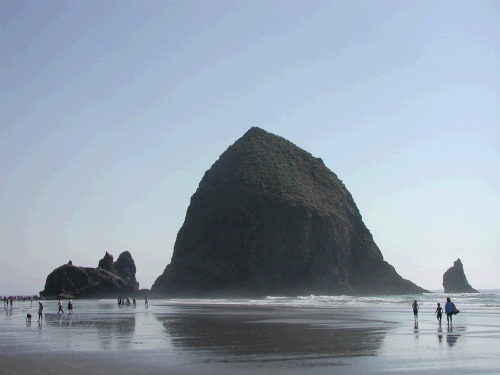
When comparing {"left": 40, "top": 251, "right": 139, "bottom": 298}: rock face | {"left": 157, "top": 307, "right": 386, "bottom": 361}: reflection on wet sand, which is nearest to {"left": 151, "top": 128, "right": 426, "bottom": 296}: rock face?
{"left": 40, "top": 251, "right": 139, "bottom": 298}: rock face

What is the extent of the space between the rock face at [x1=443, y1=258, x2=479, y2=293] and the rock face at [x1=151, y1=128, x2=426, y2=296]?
32.7 meters

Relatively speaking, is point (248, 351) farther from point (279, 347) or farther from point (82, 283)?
point (82, 283)

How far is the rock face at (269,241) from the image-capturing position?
10450 cm

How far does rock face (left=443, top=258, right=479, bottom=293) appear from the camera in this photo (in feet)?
480

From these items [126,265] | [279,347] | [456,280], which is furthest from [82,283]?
[279,347]

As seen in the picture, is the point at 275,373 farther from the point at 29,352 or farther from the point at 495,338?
the point at 495,338

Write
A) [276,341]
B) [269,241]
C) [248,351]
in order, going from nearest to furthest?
[248,351] < [276,341] < [269,241]

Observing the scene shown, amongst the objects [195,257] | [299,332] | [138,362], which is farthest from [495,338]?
[195,257]

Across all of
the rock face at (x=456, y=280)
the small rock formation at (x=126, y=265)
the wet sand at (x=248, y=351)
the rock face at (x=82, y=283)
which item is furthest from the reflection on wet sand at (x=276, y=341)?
the rock face at (x=456, y=280)

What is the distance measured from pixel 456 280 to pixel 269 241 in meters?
68.1

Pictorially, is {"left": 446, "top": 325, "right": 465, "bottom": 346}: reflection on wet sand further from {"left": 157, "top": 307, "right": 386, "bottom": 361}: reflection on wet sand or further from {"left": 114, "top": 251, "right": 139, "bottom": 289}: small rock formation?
{"left": 114, "top": 251, "right": 139, "bottom": 289}: small rock formation

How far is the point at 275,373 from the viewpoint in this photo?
533 inches

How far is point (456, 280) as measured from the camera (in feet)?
485

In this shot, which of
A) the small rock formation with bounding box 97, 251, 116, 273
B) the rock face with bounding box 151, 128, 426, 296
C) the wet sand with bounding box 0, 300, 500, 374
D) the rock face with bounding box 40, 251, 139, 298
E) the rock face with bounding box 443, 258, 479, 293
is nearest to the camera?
the wet sand with bounding box 0, 300, 500, 374
